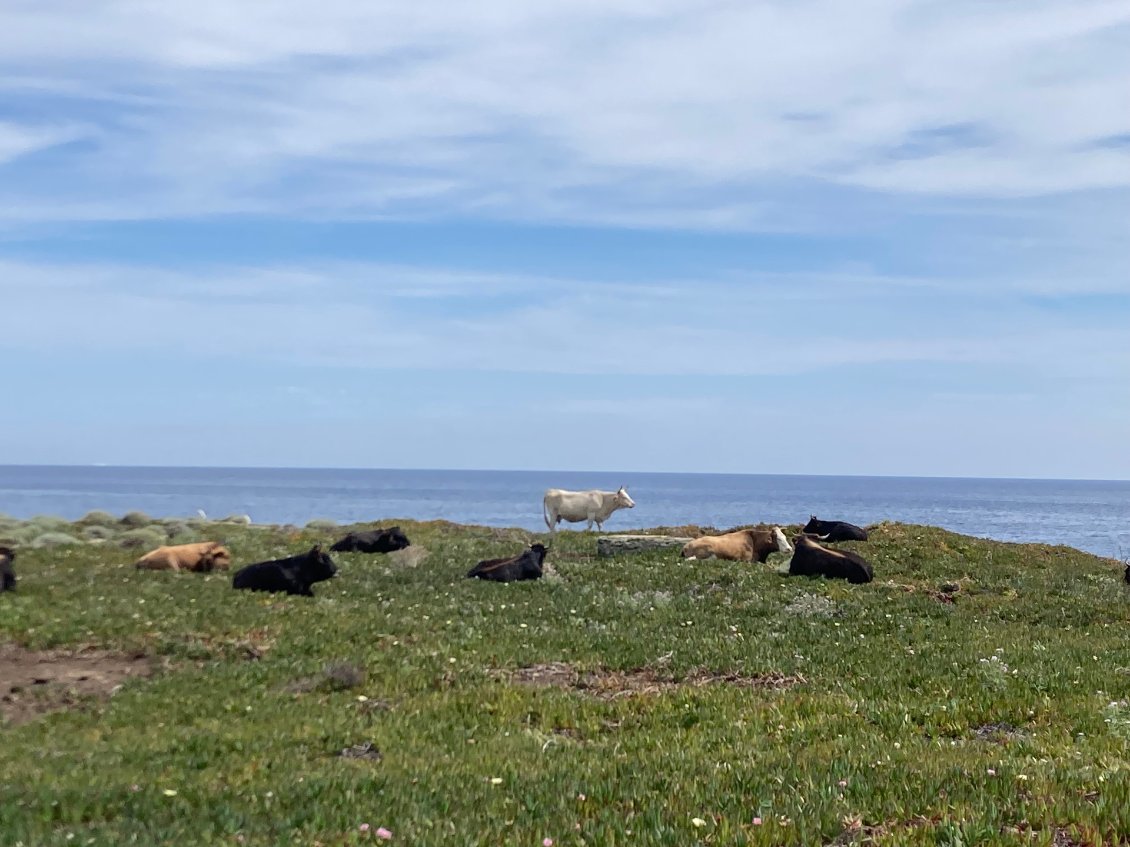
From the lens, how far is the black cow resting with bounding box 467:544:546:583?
27.9 m

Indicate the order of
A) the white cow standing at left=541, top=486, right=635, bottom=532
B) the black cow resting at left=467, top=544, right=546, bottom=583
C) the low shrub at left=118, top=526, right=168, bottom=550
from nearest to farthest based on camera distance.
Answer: the black cow resting at left=467, top=544, right=546, bottom=583, the low shrub at left=118, top=526, right=168, bottom=550, the white cow standing at left=541, top=486, right=635, bottom=532

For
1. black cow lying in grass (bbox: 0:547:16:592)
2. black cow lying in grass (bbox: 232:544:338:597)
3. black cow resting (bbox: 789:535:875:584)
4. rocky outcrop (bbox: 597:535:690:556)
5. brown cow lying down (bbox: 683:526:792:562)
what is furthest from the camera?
rocky outcrop (bbox: 597:535:690:556)

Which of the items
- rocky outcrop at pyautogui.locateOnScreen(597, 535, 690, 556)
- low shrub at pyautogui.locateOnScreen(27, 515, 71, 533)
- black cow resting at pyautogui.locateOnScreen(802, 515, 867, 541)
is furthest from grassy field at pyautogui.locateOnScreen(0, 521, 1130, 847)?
low shrub at pyautogui.locateOnScreen(27, 515, 71, 533)

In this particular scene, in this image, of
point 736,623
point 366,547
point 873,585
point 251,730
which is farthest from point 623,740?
point 366,547

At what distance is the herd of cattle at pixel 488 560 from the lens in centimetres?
2527

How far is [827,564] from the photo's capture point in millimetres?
29141

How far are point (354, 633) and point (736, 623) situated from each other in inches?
311

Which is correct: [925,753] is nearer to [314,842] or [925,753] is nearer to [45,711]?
[314,842]

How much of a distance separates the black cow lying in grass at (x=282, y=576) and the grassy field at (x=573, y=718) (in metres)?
0.60

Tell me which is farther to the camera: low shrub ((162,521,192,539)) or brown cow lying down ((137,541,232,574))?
low shrub ((162,521,192,539))

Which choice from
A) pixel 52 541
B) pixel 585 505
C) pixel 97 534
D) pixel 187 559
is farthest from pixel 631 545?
pixel 97 534

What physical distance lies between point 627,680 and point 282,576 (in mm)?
12293

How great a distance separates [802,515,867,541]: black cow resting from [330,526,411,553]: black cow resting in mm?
15712

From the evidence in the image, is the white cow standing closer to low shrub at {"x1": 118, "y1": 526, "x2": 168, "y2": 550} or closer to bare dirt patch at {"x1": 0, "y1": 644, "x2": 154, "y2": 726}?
low shrub at {"x1": 118, "y1": 526, "x2": 168, "y2": 550}
